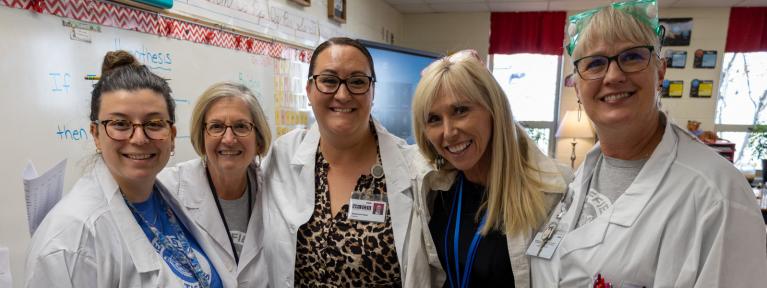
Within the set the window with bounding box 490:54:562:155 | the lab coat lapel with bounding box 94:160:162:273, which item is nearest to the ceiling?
the window with bounding box 490:54:562:155

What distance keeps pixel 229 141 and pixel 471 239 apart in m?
0.96

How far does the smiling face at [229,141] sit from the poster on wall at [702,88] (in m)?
6.49

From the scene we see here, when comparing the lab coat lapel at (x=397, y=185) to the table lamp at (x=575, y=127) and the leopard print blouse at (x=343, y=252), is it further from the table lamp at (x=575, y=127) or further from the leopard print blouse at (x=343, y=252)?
the table lamp at (x=575, y=127)

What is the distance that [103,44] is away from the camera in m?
1.88

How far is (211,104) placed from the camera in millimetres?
1639

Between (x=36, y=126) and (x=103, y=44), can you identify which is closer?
(x=36, y=126)

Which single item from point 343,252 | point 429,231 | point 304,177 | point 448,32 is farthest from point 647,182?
point 448,32

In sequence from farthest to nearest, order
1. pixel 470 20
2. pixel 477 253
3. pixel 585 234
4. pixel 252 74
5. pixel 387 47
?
pixel 470 20 → pixel 387 47 → pixel 252 74 → pixel 477 253 → pixel 585 234

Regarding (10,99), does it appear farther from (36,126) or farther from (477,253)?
(477,253)

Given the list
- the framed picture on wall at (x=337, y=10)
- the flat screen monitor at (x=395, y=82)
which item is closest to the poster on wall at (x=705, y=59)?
the flat screen monitor at (x=395, y=82)

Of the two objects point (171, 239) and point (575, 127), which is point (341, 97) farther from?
point (575, 127)

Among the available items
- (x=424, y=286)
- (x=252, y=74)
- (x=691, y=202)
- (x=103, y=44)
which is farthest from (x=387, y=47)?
(x=691, y=202)

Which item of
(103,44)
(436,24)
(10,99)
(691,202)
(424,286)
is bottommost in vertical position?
(424,286)

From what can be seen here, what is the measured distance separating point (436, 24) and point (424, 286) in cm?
564
